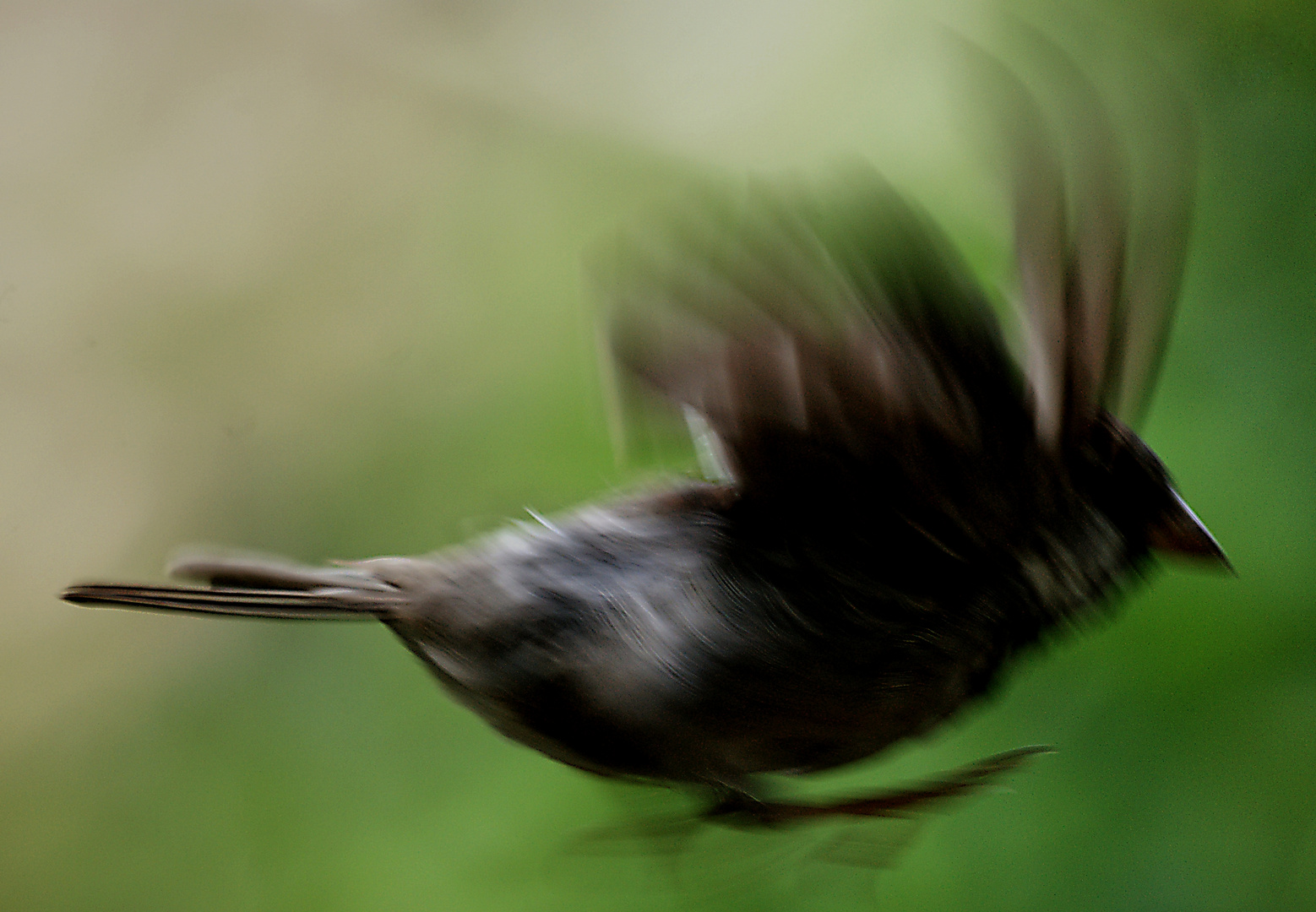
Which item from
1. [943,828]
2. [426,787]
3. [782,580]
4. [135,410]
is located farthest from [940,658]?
[135,410]

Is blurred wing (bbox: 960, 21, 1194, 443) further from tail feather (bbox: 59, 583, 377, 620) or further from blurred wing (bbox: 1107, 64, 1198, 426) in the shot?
tail feather (bbox: 59, 583, 377, 620)

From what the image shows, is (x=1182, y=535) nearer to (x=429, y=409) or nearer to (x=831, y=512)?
(x=831, y=512)

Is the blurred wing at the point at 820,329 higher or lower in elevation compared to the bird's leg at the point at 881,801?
higher

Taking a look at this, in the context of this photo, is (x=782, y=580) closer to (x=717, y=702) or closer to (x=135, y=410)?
(x=717, y=702)

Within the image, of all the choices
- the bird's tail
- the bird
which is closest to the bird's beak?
the bird

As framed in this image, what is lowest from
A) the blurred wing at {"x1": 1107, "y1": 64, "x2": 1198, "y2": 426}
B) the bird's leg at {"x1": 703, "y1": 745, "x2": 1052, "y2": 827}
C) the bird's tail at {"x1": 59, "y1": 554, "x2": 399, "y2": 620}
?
the bird's leg at {"x1": 703, "y1": 745, "x2": 1052, "y2": 827}

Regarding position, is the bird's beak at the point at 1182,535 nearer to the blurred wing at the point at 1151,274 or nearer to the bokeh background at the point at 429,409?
the blurred wing at the point at 1151,274

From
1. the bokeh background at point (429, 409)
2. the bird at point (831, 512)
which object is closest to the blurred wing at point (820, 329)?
the bird at point (831, 512)
